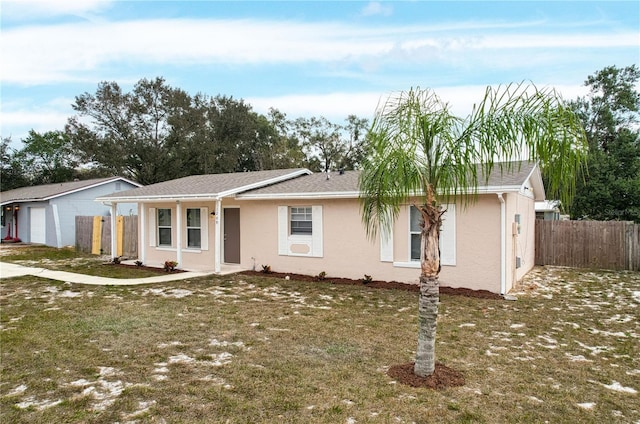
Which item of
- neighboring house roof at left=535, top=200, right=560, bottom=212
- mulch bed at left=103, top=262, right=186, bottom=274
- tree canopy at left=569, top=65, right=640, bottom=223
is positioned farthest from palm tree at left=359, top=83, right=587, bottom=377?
neighboring house roof at left=535, top=200, right=560, bottom=212

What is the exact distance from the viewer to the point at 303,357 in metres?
5.28

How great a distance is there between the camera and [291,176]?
49.0ft

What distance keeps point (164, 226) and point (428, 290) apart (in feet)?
40.4

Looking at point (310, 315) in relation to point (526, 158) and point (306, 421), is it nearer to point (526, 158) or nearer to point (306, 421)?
point (306, 421)

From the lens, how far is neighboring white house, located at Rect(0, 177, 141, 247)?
70.8 feet

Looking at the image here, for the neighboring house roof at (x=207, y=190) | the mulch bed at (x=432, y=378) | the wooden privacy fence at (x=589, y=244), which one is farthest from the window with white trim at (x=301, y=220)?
the wooden privacy fence at (x=589, y=244)

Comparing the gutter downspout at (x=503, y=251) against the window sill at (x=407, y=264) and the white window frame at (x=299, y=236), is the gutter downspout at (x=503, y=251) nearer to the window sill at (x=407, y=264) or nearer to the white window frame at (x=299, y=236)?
the window sill at (x=407, y=264)

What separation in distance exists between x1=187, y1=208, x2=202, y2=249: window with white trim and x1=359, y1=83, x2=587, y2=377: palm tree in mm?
10201

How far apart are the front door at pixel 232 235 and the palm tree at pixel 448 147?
930 centimetres

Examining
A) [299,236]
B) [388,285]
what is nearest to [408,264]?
[388,285]

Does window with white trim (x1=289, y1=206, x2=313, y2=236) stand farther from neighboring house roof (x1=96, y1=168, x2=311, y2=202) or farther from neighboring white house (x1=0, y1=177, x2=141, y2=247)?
neighboring white house (x1=0, y1=177, x2=141, y2=247)

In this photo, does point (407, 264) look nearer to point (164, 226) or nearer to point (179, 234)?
point (179, 234)

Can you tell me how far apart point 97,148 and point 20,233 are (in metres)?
12.1

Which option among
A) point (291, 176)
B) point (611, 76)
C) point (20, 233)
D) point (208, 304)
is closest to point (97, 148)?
point (20, 233)
